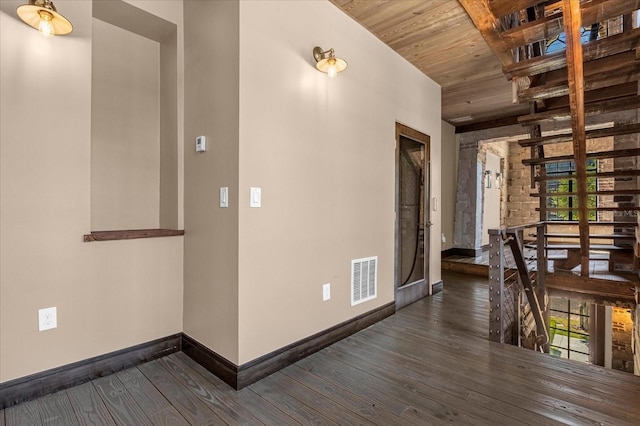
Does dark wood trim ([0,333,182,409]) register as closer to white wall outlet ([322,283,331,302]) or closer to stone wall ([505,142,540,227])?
white wall outlet ([322,283,331,302])

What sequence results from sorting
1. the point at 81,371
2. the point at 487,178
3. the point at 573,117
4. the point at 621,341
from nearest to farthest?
the point at 81,371, the point at 573,117, the point at 621,341, the point at 487,178

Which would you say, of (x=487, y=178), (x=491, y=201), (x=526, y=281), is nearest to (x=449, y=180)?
(x=487, y=178)

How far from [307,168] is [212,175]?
2.24ft

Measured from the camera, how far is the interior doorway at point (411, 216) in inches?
136

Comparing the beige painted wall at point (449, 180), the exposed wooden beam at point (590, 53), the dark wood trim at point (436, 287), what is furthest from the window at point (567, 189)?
the exposed wooden beam at point (590, 53)

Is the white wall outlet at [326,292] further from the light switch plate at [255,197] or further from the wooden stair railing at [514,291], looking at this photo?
the wooden stair railing at [514,291]

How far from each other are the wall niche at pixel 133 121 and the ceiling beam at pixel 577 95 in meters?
2.93

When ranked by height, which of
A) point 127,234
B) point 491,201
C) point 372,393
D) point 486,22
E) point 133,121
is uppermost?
point 486,22

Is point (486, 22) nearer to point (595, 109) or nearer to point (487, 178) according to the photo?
point (595, 109)

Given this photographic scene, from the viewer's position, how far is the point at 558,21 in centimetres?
239

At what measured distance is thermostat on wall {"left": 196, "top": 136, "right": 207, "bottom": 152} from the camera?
223cm

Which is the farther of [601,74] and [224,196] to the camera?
[601,74]

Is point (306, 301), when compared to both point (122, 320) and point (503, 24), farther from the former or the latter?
point (503, 24)

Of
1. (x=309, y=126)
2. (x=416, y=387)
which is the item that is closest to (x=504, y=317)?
(x=416, y=387)
